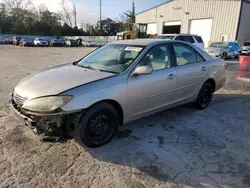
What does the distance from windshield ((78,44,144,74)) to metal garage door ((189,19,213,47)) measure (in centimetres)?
2317

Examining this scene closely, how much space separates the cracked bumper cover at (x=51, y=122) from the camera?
260 centimetres

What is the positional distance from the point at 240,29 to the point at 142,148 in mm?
23915

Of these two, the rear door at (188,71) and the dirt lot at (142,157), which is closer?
the dirt lot at (142,157)

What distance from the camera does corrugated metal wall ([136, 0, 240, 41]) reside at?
2208 cm

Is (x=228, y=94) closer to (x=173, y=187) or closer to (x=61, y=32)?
(x=173, y=187)

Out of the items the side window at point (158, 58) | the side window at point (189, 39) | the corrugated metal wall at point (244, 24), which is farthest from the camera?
the corrugated metal wall at point (244, 24)

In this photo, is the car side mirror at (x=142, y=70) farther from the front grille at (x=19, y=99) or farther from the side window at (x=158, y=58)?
the front grille at (x=19, y=99)

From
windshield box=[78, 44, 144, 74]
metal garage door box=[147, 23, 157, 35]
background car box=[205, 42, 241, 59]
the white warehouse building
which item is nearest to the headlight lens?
windshield box=[78, 44, 144, 74]

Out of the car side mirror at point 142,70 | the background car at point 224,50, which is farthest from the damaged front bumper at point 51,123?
the background car at point 224,50

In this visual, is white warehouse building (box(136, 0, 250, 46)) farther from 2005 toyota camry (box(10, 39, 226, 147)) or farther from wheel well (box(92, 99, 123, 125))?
wheel well (box(92, 99, 123, 125))

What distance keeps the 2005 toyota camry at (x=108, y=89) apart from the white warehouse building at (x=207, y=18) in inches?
837

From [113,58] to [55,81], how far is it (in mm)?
1172

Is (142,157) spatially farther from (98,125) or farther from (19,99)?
(19,99)

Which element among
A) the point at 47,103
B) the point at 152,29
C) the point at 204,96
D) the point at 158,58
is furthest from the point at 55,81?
the point at 152,29
